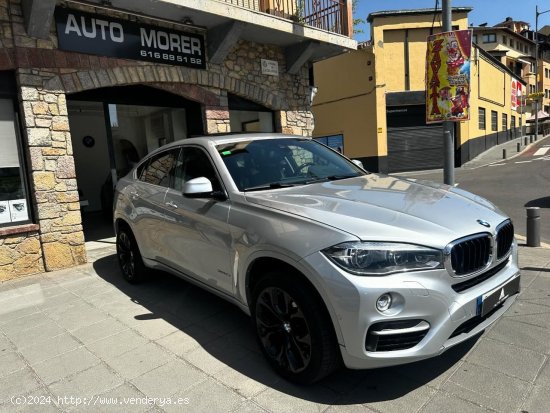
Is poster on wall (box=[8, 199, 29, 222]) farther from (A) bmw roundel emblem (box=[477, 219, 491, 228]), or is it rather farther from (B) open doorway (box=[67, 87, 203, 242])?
(A) bmw roundel emblem (box=[477, 219, 491, 228])

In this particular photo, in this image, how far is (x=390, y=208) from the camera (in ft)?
9.19

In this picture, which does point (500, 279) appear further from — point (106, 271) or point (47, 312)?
point (106, 271)

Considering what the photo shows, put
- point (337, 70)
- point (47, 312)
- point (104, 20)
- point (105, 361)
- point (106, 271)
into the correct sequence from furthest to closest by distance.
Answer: point (337, 70), point (104, 20), point (106, 271), point (47, 312), point (105, 361)

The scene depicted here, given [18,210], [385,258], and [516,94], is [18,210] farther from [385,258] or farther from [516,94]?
[516,94]

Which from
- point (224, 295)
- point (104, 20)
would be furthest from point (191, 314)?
point (104, 20)

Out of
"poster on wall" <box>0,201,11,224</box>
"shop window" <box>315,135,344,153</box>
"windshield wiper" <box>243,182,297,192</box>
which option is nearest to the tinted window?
"windshield wiper" <box>243,182,297,192</box>

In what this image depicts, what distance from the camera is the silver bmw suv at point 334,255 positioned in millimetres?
2400

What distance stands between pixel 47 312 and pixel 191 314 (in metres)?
1.66

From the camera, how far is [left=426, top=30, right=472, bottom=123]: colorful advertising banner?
573cm

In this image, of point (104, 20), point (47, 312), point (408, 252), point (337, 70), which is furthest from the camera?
point (337, 70)

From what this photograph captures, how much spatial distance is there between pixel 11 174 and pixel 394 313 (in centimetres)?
575

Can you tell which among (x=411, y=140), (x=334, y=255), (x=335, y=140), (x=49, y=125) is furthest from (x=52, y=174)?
(x=411, y=140)

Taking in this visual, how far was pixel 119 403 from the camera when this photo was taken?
2.80 metres

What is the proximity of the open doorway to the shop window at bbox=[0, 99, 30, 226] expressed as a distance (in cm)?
113
